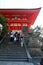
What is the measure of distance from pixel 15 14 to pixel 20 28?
3033 mm

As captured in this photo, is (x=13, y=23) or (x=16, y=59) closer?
(x=16, y=59)

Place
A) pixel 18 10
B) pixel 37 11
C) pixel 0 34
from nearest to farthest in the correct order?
pixel 0 34 → pixel 18 10 → pixel 37 11

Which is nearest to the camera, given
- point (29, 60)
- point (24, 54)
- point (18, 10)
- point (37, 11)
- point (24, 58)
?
point (29, 60)

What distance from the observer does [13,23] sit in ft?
125

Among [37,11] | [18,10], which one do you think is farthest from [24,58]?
[37,11]

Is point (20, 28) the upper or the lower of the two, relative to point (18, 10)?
lower

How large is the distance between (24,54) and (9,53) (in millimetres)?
1191

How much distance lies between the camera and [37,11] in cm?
3869

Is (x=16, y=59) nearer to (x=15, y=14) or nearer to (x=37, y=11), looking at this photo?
(x=15, y=14)

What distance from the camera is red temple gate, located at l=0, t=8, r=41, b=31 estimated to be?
36.1 m

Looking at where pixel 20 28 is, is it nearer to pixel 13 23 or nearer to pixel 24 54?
pixel 13 23

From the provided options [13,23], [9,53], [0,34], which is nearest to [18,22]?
[13,23]

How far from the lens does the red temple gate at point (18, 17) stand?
36062 millimetres

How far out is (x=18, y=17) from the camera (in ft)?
123
